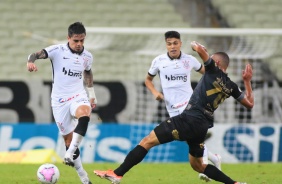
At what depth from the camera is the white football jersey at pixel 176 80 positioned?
492 inches

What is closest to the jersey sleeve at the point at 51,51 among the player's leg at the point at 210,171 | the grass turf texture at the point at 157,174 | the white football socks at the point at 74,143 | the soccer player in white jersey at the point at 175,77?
the white football socks at the point at 74,143

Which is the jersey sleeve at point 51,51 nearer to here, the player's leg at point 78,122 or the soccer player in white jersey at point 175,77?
the player's leg at point 78,122

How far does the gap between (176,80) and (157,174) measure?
5.72ft

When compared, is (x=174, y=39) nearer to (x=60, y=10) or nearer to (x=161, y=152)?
(x=161, y=152)

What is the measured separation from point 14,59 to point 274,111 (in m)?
6.97

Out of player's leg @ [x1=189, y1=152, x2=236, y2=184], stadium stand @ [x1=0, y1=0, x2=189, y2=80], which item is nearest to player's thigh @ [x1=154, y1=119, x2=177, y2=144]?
player's leg @ [x1=189, y1=152, x2=236, y2=184]

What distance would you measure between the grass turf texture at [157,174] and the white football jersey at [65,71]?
1430mm

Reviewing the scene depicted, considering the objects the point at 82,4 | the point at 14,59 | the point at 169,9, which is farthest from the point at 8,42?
the point at 169,9

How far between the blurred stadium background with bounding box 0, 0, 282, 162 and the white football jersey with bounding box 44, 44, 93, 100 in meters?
5.56

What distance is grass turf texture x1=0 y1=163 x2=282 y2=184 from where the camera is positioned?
11.6 m

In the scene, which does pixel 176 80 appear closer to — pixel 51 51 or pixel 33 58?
pixel 51 51

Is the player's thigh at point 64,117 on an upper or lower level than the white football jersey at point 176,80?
lower

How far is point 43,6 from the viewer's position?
21984 millimetres

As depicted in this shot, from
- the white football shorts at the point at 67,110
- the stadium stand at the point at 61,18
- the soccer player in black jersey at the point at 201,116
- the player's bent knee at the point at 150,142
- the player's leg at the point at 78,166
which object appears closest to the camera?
the soccer player in black jersey at the point at 201,116
